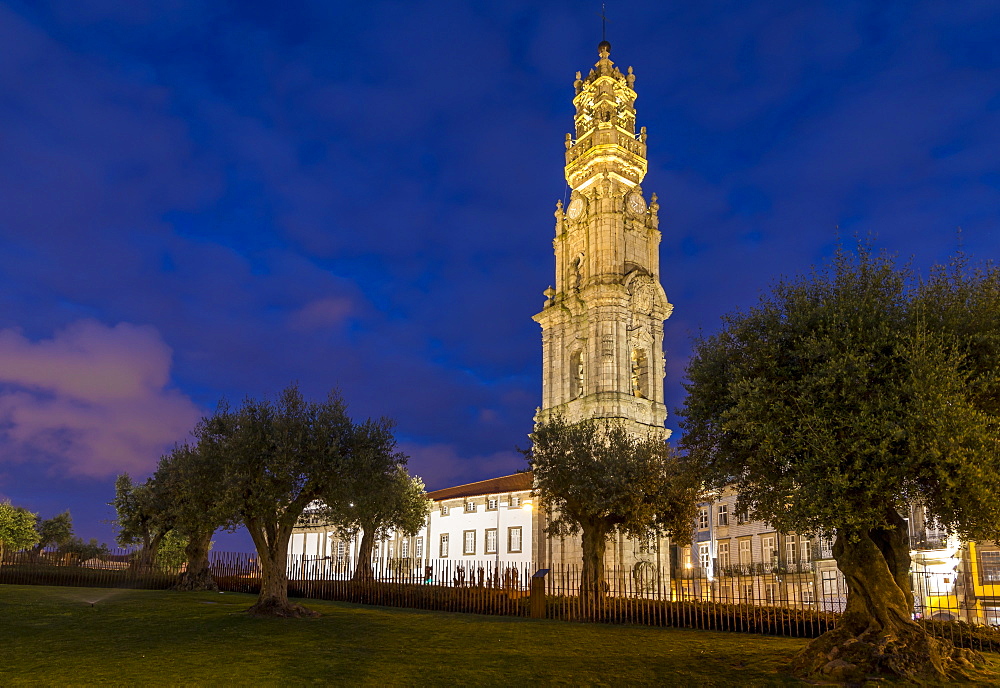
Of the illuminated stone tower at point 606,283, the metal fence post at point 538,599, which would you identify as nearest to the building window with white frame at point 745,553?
the illuminated stone tower at point 606,283

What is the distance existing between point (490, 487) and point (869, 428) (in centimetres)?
6336

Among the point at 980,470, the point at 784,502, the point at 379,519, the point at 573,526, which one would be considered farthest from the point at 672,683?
the point at 379,519

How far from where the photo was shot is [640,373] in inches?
2190

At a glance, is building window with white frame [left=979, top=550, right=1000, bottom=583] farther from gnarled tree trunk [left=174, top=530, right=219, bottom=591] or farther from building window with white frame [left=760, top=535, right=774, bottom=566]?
gnarled tree trunk [left=174, top=530, right=219, bottom=591]

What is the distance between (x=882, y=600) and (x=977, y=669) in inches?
82.5

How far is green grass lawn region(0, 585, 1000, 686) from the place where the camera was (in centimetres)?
1600

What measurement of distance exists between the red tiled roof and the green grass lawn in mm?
45473

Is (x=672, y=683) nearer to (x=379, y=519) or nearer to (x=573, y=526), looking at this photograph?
(x=573, y=526)

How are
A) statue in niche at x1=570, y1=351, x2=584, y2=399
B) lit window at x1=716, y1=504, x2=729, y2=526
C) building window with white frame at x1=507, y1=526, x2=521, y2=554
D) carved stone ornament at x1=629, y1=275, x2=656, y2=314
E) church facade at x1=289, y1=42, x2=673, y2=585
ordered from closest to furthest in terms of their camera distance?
church facade at x1=289, y1=42, x2=673, y2=585
carved stone ornament at x1=629, y1=275, x2=656, y2=314
statue in niche at x1=570, y1=351, x2=584, y2=399
lit window at x1=716, y1=504, x2=729, y2=526
building window with white frame at x1=507, y1=526, x2=521, y2=554

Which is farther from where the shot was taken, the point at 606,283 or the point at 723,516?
the point at 723,516

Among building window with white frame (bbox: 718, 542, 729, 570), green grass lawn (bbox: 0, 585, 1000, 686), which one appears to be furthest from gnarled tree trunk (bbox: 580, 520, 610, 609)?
building window with white frame (bbox: 718, 542, 729, 570)

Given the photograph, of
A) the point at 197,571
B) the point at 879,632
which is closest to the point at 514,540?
the point at 197,571

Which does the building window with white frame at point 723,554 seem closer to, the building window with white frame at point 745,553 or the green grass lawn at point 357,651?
the building window with white frame at point 745,553

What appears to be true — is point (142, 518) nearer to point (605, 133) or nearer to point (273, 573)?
point (273, 573)
